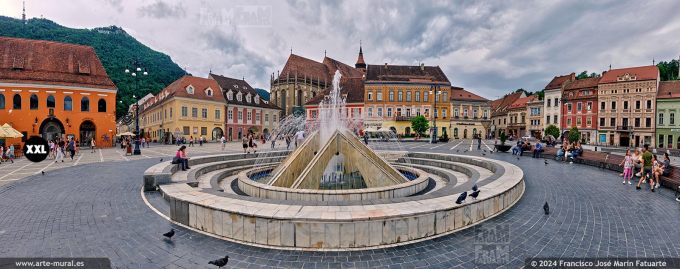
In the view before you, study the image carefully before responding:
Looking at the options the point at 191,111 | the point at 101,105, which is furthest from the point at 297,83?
the point at 101,105

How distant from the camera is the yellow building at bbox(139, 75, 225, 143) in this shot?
42750 mm

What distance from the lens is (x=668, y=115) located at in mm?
40875

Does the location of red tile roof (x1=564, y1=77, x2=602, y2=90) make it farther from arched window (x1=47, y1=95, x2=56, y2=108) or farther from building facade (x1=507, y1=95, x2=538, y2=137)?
arched window (x1=47, y1=95, x2=56, y2=108)

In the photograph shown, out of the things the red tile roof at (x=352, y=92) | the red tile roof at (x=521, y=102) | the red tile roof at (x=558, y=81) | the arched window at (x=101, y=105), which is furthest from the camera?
the red tile roof at (x=521, y=102)

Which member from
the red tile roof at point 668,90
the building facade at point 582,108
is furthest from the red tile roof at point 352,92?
the red tile roof at point 668,90

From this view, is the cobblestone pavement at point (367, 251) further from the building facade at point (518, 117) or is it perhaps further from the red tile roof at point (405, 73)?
the building facade at point (518, 117)

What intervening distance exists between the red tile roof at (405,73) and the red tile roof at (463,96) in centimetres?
415

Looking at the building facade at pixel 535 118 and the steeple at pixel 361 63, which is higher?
the steeple at pixel 361 63

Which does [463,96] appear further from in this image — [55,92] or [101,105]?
[55,92]

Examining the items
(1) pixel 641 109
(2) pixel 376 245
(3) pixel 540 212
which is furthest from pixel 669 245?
(1) pixel 641 109

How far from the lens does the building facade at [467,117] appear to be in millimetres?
56531

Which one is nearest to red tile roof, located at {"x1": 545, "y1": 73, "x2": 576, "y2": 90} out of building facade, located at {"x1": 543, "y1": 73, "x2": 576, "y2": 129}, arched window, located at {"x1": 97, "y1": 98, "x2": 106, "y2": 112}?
building facade, located at {"x1": 543, "y1": 73, "x2": 576, "y2": 129}

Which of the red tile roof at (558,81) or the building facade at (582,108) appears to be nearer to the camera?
the building facade at (582,108)

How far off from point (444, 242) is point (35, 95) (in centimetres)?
4336
